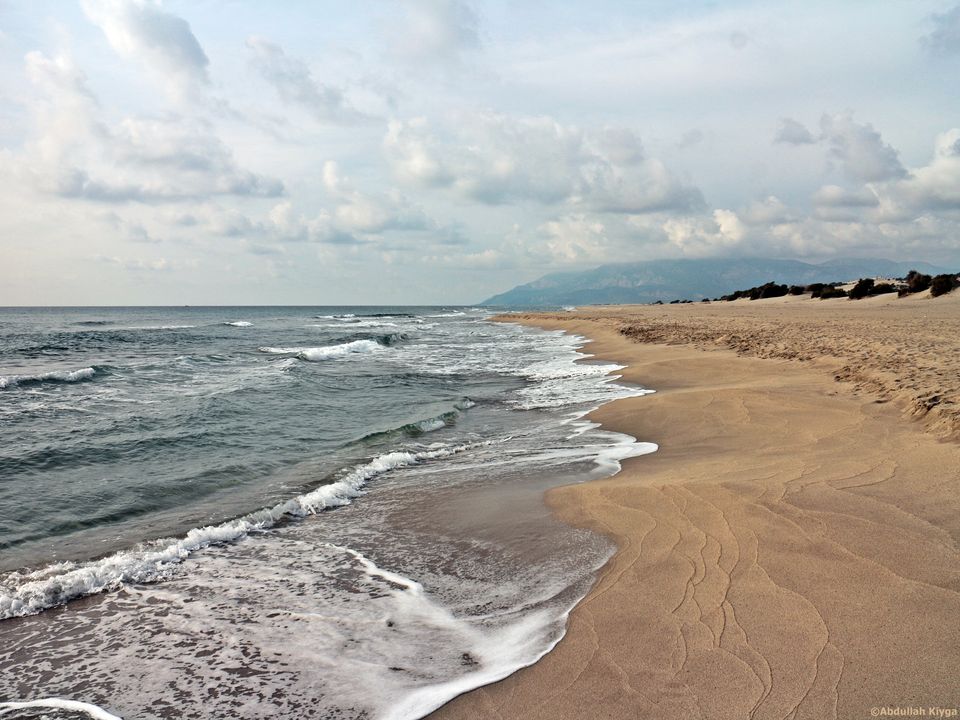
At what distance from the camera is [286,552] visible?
5922 mm

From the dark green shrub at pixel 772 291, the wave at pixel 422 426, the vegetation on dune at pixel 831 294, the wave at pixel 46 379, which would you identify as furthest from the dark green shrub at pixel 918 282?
the wave at pixel 46 379

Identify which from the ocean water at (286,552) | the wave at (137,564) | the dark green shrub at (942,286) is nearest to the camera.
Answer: the ocean water at (286,552)

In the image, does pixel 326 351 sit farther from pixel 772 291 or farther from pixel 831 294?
pixel 772 291

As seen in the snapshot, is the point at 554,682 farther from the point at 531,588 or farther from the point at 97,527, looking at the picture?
the point at 97,527

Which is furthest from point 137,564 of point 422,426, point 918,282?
point 918,282

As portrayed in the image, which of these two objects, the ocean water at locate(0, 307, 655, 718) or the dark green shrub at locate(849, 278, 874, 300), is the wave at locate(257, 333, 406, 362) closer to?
the ocean water at locate(0, 307, 655, 718)

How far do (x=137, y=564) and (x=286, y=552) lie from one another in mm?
1387

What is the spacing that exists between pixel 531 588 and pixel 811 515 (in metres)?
2.62

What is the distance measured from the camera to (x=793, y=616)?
11.9 feet

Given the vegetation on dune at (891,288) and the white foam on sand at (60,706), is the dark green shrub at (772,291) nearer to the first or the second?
the vegetation on dune at (891,288)

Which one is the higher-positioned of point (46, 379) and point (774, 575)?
point (774, 575)

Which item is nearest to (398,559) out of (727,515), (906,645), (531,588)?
(531,588)

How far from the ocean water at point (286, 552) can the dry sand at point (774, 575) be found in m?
0.44

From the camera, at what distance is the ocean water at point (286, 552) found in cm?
368
